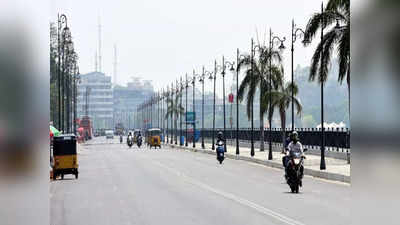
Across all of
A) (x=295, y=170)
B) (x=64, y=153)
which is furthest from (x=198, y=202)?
(x=64, y=153)

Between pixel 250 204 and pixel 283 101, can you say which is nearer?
pixel 250 204

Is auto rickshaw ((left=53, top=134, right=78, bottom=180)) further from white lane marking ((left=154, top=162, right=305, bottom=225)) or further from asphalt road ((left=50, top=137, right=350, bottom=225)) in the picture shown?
white lane marking ((left=154, top=162, right=305, bottom=225))

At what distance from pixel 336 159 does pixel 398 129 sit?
44.2 m

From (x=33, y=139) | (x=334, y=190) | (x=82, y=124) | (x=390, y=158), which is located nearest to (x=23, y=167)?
(x=33, y=139)

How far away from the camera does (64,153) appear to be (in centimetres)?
3541

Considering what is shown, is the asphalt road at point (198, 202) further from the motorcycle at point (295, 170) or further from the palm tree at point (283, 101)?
the palm tree at point (283, 101)

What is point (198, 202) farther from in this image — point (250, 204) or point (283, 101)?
point (283, 101)

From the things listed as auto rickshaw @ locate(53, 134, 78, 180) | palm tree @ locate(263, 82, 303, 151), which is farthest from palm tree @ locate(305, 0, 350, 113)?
palm tree @ locate(263, 82, 303, 151)

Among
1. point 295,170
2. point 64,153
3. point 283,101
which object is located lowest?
point 295,170

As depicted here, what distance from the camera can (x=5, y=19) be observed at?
3311mm

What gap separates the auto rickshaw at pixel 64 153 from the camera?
116 ft

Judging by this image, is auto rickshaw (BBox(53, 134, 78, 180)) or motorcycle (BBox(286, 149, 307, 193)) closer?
motorcycle (BBox(286, 149, 307, 193))

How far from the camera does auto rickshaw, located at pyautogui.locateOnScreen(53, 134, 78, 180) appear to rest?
35.3 m

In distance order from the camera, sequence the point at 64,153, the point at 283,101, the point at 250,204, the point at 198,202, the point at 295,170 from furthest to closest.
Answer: the point at 283,101, the point at 64,153, the point at 295,170, the point at 198,202, the point at 250,204
